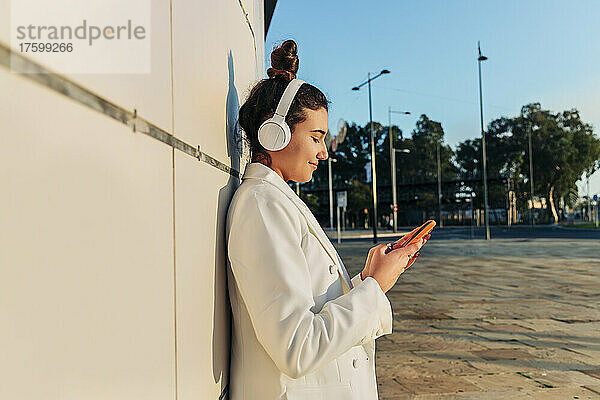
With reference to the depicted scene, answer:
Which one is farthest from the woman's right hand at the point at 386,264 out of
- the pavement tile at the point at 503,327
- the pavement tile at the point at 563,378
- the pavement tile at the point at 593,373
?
the pavement tile at the point at 503,327

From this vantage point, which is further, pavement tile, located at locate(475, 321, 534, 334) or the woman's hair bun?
pavement tile, located at locate(475, 321, 534, 334)

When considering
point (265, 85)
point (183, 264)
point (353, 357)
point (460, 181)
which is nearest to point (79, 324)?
point (183, 264)

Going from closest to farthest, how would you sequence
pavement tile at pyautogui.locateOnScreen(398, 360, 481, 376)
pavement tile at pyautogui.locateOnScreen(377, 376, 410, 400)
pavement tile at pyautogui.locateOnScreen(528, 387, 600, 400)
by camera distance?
1. pavement tile at pyautogui.locateOnScreen(528, 387, 600, 400)
2. pavement tile at pyautogui.locateOnScreen(377, 376, 410, 400)
3. pavement tile at pyautogui.locateOnScreen(398, 360, 481, 376)

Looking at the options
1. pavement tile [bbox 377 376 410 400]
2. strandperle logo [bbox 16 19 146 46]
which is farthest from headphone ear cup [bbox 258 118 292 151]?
pavement tile [bbox 377 376 410 400]

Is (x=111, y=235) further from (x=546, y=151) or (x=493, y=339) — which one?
(x=546, y=151)

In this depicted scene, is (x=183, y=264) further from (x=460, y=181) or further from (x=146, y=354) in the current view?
(x=460, y=181)

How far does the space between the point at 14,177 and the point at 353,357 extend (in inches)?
53.0

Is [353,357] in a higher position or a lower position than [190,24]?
lower

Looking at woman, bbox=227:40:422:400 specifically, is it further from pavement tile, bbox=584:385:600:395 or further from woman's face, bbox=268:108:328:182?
pavement tile, bbox=584:385:600:395

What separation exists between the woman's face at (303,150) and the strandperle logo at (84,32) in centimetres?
108

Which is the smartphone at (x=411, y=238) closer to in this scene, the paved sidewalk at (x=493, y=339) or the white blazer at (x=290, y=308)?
the white blazer at (x=290, y=308)

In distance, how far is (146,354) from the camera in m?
0.98

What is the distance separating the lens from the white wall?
0.60 meters

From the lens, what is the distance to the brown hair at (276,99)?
2.02 m
